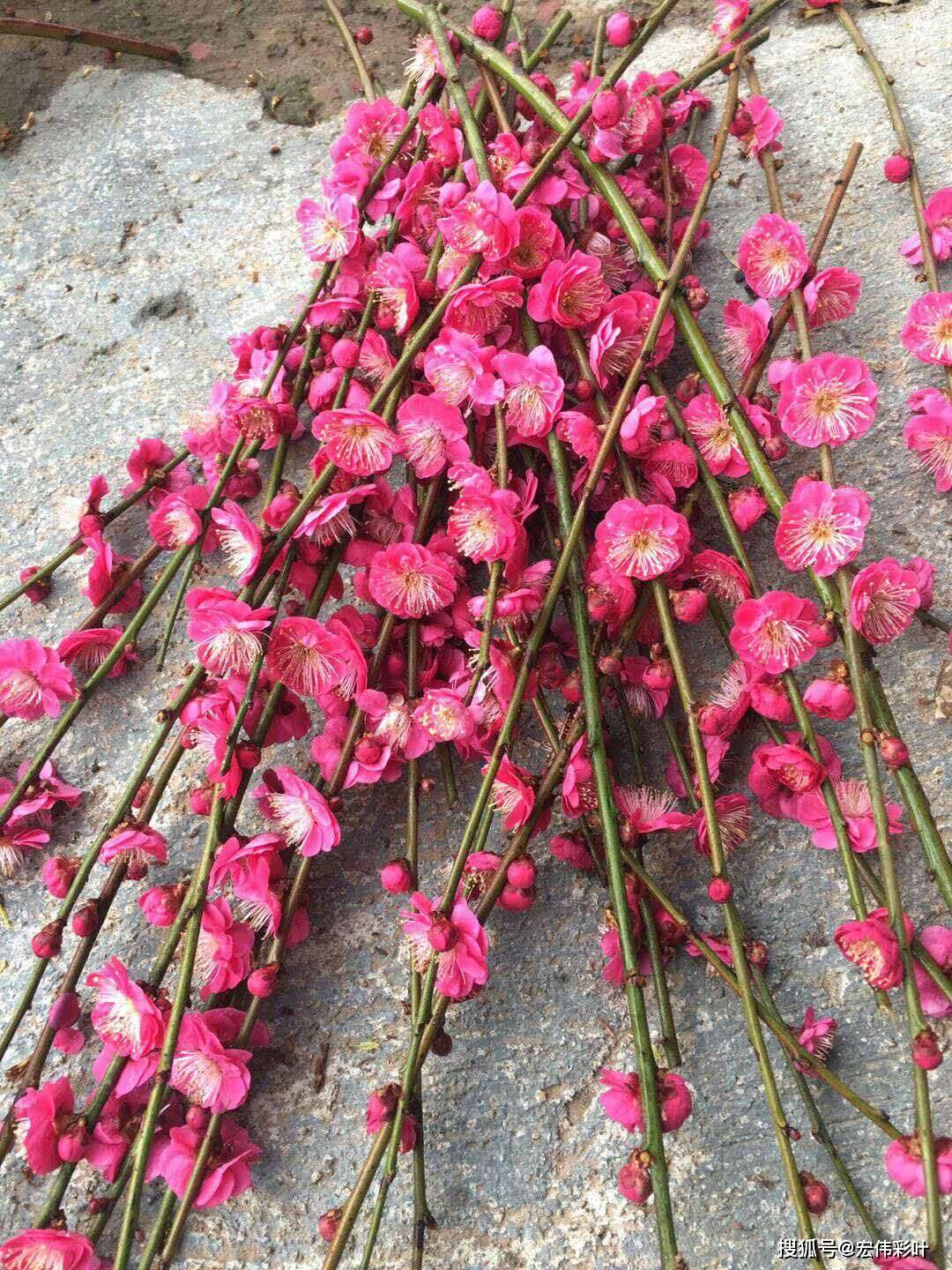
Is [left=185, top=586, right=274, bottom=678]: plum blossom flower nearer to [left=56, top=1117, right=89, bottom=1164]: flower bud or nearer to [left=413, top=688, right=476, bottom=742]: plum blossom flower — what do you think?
[left=413, top=688, right=476, bottom=742]: plum blossom flower

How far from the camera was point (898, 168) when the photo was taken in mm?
1137

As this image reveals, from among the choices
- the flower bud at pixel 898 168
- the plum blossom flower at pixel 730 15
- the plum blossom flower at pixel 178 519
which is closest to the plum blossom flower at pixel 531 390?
the plum blossom flower at pixel 178 519

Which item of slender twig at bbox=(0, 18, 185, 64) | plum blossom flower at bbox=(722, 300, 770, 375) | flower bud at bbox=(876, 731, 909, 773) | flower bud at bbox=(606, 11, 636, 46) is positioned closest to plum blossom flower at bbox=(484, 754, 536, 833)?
flower bud at bbox=(876, 731, 909, 773)

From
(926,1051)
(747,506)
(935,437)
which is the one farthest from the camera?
(935,437)

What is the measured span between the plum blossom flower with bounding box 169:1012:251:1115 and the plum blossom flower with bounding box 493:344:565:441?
0.58 metres

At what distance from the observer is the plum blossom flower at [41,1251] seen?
752 millimetres

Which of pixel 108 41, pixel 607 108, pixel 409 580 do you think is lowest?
pixel 409 580

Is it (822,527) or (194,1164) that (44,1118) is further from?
(822,527)

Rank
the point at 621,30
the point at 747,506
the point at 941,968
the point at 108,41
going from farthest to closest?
the point at 108,41
the point at 621,30
the point at 747,506
the point at 941,968

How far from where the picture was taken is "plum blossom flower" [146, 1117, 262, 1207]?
783 millimetres

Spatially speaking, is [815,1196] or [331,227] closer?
[815,1196]

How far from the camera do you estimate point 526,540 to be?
0.88 metres

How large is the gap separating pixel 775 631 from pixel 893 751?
0.13 metres

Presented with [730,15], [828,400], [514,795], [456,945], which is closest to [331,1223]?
[456,945]
